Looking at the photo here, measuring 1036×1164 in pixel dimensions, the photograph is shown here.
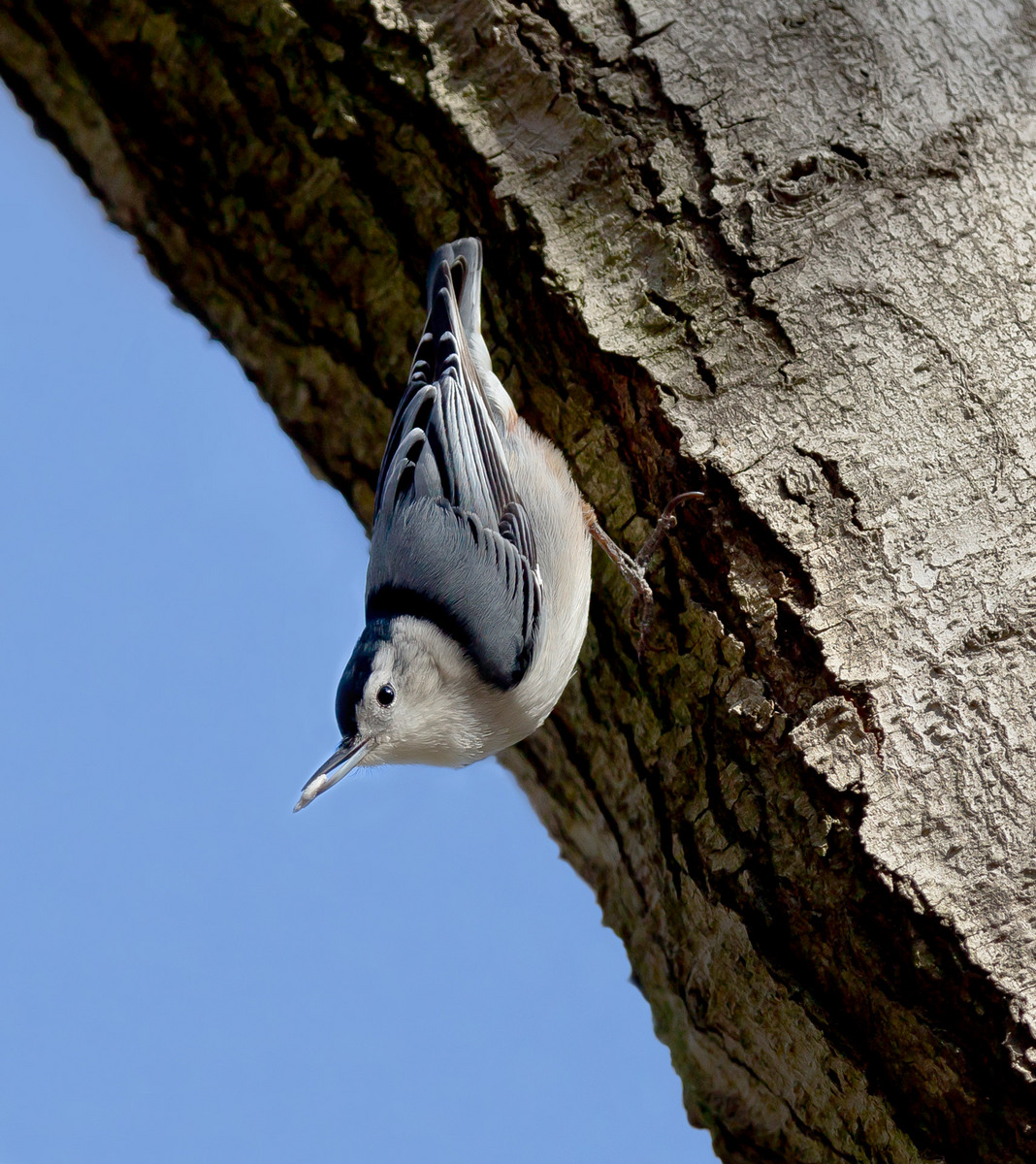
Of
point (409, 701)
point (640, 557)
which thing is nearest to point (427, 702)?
point (409, 701)

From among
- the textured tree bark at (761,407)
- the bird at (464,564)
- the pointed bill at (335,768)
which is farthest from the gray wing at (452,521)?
the pointed bill at (335,768)

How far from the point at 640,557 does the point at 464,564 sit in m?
0.37

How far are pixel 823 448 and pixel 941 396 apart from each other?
20 cm

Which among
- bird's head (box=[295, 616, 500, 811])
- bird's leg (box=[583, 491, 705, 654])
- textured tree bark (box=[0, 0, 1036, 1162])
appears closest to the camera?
textured tree bark (box=[0, 0, 1036, 1162])

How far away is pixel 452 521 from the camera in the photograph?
213cm

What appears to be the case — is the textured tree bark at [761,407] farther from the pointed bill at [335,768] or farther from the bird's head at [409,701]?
the pointed bill at [335,768]

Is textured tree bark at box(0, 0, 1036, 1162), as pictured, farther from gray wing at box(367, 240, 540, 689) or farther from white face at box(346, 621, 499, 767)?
white face at box(346, 621, 499, 767)

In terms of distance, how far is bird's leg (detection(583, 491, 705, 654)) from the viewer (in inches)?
73.2

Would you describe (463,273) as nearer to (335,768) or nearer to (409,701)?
(409,701)

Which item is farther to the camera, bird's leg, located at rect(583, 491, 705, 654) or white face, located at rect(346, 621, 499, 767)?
white face, located at rect(346, 621, 499, 767)

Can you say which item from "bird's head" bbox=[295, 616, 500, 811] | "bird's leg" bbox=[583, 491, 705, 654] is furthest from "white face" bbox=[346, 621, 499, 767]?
"bird's leg" bbox=[583, 491, 705, 654]

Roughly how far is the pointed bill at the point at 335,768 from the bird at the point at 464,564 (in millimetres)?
10

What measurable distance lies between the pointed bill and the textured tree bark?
46 centimetres

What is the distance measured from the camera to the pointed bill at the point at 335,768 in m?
1.89
